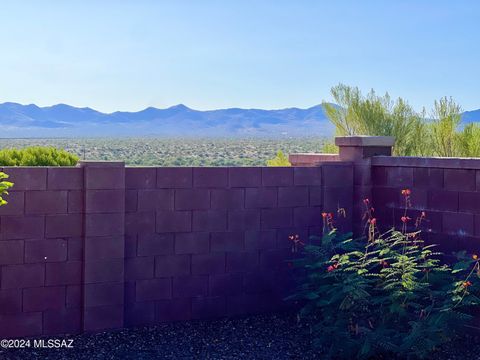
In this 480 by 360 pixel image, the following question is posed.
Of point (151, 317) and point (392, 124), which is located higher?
point (392, 124)

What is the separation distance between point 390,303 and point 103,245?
3200 mm

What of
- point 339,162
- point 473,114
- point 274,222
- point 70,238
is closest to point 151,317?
point 70,238

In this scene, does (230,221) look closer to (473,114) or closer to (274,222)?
(274,222)

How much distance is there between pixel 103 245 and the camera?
787 cm

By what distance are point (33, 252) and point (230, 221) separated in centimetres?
238

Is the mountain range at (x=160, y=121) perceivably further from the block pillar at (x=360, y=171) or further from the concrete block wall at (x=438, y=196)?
the concrete block wall at (x=438, y=196)

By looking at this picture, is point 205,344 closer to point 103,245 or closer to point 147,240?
point 147,240

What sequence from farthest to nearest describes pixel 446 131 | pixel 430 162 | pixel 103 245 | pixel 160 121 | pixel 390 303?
pixel 160 121, pixel 446 131, pixel 430 162, pixel 103 245, pixel 390 303

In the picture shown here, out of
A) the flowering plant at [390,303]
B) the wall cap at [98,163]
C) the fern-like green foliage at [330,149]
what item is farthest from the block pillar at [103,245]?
the fern-like green foliage at [330,149]

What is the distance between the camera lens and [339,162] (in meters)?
9.38

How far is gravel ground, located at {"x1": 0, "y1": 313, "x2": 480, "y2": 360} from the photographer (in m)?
7.23

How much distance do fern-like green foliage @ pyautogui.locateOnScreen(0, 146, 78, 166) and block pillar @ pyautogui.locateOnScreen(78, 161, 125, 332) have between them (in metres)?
2.99

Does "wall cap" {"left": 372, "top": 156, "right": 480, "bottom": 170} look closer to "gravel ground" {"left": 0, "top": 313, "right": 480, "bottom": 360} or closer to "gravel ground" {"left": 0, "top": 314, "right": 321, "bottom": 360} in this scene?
"gravel ground" {"left": 0, "top": 313, "right": 480, "bottom": 360}

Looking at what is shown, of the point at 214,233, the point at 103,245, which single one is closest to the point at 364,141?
the point at 214,233
